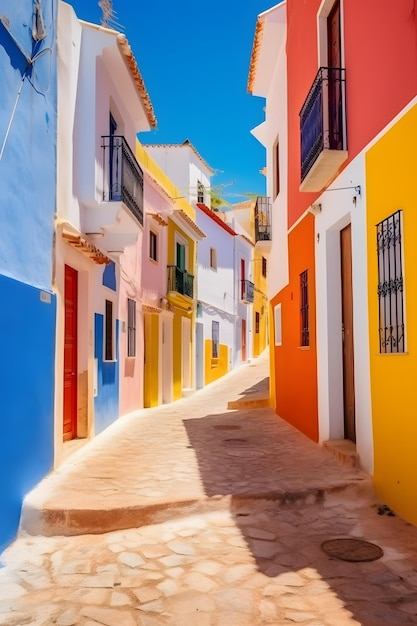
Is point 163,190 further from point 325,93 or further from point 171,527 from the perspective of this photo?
point 171,527

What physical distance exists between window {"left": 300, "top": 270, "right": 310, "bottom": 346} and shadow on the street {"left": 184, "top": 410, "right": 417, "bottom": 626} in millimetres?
1630

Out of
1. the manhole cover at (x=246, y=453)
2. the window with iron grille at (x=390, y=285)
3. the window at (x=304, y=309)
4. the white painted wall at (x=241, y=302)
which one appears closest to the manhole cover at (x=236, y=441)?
the manhole cover at (x=246, y=453)

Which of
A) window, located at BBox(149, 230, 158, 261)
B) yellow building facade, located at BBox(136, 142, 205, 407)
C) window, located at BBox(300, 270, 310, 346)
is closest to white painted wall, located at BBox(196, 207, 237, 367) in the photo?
yellow building facade, located at BBox(136, 142, 205, 407)

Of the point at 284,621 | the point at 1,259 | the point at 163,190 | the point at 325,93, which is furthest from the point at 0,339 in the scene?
the point at 163,190

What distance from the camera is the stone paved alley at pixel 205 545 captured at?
3.31 metres

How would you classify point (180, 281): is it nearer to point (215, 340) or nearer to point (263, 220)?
point (263, 220)

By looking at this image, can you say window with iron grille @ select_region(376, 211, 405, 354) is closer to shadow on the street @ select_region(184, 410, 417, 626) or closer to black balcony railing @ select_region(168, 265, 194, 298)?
shadow on the street @ select_region(184, 410, 417, 626)

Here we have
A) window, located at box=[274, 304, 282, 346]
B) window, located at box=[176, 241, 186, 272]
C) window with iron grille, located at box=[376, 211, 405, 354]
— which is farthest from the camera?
window, located at box=[176, 241, 186, 272]

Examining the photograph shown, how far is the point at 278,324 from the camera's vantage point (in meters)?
11.6

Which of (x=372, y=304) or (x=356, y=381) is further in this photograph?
(x=356, y=381)

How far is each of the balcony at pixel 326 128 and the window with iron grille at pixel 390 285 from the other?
62.8 inches

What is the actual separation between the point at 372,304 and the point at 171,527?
118 inches

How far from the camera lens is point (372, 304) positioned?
214 inches

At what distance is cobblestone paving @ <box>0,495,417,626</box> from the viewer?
3242 mm
